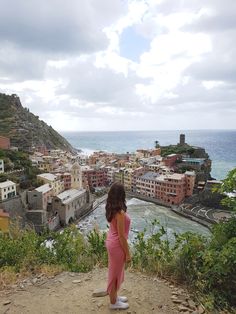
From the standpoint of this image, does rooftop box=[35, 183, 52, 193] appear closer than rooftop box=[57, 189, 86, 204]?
Yes

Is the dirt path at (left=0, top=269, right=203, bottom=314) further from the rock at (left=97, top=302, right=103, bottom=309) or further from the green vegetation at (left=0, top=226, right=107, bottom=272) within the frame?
the green vegetation at (left=0, top=226, right=107, bottom=272)

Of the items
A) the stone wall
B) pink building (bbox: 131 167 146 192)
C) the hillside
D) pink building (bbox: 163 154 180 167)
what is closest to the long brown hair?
the stone wall

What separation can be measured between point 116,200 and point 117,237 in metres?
0.44

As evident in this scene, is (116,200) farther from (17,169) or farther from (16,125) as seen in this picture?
(16,125)

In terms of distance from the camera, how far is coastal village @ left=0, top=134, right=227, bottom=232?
26.0m

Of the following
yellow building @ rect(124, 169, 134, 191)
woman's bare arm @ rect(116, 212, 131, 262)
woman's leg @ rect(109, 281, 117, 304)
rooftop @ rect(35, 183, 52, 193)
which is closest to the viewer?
woman's bare arm @ rect(116, 212, 131, 262)

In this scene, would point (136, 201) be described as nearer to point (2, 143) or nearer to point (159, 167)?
point (159, 167)

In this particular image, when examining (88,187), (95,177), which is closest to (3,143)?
(88,187)

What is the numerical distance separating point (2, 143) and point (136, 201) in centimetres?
2073

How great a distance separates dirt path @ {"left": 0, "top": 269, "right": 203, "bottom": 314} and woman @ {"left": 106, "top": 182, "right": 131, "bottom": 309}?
0.92ft

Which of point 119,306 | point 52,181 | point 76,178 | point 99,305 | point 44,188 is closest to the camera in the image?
point 119,306

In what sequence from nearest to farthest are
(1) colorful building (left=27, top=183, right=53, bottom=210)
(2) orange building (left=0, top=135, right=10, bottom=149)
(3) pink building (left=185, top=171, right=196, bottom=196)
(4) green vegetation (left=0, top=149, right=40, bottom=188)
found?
(1) colorful building (left=27, top=183, right=53, bottom=210) → (4) green vegetation (left=0, top=149, right=40, bottom=188) → (3) pink building (left=185, top=171, right=196, bottom=196) → (2) orange building (left=0, top=135, right=10, bottom=149)

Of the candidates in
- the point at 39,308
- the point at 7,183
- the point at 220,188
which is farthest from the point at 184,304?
the point at 7,183

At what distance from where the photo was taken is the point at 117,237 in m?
3.41
